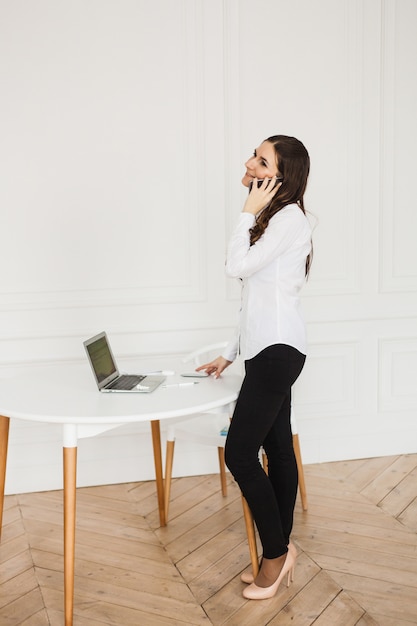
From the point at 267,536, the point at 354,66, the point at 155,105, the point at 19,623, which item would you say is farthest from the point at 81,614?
the point at 354,66

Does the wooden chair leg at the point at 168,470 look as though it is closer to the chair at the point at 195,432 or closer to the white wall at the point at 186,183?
the chair at the point at 195,432

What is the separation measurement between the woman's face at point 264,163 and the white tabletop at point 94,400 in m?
0.75

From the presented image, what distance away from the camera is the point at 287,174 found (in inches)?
88.0

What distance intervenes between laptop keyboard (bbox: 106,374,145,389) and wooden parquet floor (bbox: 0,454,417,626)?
711 mm

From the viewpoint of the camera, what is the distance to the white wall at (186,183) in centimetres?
323

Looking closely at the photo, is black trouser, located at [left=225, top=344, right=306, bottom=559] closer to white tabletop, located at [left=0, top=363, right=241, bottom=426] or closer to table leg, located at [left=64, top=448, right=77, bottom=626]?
white tabletop, located at [left=0, top=363, right=241, bottom=426]

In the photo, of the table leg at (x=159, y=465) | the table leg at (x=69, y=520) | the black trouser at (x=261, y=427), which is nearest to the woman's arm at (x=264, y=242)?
the black trouser at (x=261, y=427)

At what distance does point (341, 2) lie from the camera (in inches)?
138

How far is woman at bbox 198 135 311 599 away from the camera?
2172 mm

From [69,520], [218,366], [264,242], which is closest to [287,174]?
[264,242]

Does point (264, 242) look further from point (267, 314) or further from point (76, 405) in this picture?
point (76, 405)

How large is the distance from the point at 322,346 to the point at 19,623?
6.94ft

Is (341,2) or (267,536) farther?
(341,2)

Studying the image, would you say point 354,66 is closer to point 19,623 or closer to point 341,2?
point 341,2
